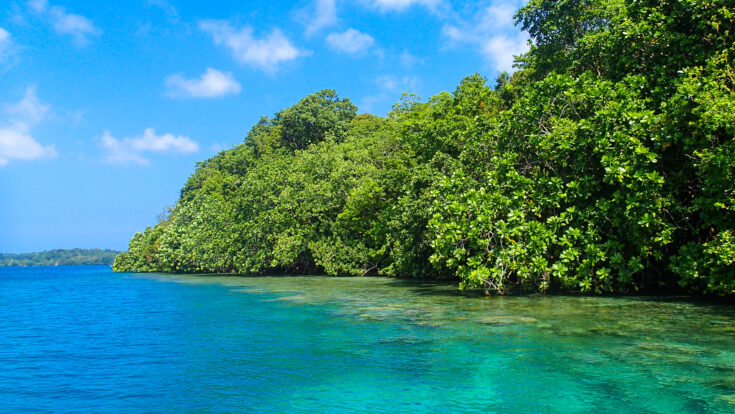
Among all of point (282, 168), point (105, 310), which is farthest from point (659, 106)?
point (282, 168)

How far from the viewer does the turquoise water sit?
6.23 m

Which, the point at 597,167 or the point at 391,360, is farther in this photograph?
the point at 597,167

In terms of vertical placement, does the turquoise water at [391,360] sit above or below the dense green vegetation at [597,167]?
below

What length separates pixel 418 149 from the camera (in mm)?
27656

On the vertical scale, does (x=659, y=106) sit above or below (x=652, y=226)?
above

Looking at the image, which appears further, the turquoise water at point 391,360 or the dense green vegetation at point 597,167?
the dense green vegetation at point 597,167

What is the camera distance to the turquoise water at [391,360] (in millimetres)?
6230

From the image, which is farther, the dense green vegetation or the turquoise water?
the dense green vegetation

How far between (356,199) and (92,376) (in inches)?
911

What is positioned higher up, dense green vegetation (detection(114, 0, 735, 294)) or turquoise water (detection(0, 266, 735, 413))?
dense green vegetation (detection(114, 0, 735, 294))

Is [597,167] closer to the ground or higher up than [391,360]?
higher up

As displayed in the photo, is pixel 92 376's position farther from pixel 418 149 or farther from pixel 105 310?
pixel 418 149

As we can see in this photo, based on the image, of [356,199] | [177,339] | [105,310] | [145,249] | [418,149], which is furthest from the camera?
[145,249]

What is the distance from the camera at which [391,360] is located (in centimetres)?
824
